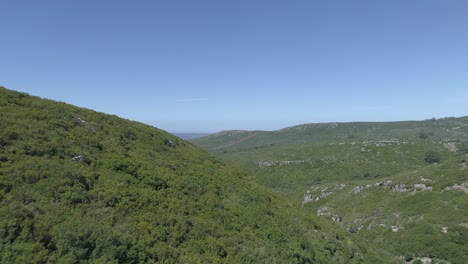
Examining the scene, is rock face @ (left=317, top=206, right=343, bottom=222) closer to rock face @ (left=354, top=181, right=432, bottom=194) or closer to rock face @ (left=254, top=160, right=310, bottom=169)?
rock face @ (left=354, top=181, right=432, bottom=194)

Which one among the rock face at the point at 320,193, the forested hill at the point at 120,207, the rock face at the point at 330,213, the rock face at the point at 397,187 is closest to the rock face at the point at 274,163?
the rock face at the point at 320,193

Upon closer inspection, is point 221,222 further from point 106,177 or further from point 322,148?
point 322,148

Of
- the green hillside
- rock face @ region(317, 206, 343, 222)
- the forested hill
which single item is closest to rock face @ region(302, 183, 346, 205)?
the green hillside

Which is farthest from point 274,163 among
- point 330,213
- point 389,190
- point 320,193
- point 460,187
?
point 460,187

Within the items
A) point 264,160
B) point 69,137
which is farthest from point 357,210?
point 264,160

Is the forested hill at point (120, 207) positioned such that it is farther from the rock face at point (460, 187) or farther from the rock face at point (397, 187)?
the rock face at point (397, 187)

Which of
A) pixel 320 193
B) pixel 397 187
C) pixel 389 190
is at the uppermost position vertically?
pixel 397 187

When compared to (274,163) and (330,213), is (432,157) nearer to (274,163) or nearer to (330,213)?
(274,163)
